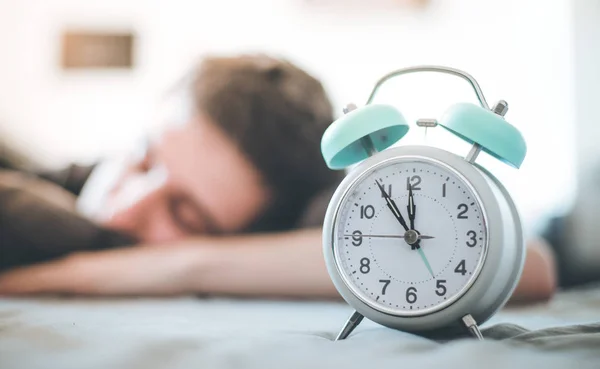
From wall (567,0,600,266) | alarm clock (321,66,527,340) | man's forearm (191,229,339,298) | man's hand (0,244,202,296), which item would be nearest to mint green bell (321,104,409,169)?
alarm clock (321,66,527,340)

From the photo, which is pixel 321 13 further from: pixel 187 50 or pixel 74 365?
pixel 74 365

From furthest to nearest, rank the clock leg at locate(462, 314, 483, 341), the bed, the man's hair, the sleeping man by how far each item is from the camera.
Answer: the man's hair, the sleeping man, the clock leg at locate(462, 314, 483, 341), the bed

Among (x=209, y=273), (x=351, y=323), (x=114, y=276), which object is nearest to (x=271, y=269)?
(x=209, y=273)

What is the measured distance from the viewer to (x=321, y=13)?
5.73ft

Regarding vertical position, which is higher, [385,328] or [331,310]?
[385,328]

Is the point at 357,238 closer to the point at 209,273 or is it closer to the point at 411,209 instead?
the point at 411,209

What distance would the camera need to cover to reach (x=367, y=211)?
0.70 m

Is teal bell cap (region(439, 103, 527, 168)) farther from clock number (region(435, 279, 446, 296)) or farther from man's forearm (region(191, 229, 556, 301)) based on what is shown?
man's forearm (region(191, 229, 556, 301))

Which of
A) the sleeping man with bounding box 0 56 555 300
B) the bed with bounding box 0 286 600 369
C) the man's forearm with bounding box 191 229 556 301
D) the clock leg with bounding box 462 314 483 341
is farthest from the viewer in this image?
the sleeping man with bounding box 0 56 555 300

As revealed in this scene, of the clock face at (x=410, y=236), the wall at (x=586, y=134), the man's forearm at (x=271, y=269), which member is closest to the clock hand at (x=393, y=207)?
the clock face at (x=410, y=236)

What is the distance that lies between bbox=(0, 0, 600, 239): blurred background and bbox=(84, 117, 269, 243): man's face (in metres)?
0.33

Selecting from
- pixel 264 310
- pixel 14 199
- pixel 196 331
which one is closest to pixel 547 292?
pixel 264 310

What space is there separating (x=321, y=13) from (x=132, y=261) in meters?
0.94

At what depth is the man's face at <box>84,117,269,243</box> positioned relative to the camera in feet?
4.90
